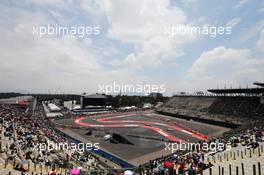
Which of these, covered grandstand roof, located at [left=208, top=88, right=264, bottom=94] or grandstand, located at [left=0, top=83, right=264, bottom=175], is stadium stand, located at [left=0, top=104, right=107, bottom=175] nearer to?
grandstand, located at [left=0, top=83, right=264, bottom=175]

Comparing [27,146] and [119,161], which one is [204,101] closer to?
[119,161]

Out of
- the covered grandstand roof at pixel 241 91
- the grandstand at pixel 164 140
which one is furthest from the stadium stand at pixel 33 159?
the covered grandstand roof at pixel 241 91

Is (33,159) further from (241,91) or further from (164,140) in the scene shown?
(241,91)

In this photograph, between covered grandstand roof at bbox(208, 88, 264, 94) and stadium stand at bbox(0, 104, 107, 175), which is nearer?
stadium stand at bbox(0, 104, 107, 175)

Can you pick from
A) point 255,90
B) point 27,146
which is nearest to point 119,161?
point 27,146

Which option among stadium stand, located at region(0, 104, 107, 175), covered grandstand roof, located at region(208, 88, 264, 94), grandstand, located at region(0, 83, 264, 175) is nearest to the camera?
grandstand, located at region(0, 83, 264, 175)

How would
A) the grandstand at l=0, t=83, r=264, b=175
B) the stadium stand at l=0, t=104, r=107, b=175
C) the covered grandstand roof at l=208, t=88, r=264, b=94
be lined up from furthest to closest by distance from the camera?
the covered grandstand roof at l=208, t=88, r=264, b=94, the stadium stand at l=0, t=104, r=107, b=175, the grandstand at l=0, t=83, r=264, b=175

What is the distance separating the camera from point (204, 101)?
2478 inches

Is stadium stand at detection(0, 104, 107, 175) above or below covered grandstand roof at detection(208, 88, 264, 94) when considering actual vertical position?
below

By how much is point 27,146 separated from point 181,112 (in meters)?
47.3

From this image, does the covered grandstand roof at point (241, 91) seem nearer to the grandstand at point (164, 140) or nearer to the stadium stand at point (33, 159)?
Answer: the grandstand at point (164, 140)

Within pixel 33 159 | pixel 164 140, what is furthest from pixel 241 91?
pixel 33 159

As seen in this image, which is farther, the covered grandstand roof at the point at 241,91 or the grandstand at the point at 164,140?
the covered grandstand roof at the point at 241,91

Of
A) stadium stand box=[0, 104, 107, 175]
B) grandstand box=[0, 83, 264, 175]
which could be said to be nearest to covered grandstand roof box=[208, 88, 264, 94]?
grandstand box=[0, 83, 264, 175]
